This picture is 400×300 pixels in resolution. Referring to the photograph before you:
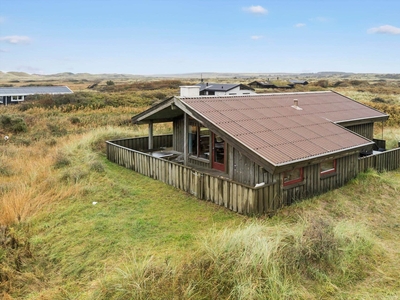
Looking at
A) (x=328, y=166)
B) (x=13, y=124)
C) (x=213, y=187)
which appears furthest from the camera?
(x=13, y=124)

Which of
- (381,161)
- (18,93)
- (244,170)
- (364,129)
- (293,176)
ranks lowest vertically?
(381,161)

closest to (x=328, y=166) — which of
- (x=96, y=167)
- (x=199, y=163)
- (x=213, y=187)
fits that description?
(x=213, y=187)

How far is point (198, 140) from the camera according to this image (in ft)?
48.1

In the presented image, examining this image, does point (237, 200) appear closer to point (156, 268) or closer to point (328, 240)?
point (328, 240)

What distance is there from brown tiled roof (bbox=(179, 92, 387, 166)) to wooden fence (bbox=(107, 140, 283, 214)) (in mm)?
1070

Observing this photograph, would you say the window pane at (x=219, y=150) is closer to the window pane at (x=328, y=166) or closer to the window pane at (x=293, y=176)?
the window pane at (x=293, y=176)

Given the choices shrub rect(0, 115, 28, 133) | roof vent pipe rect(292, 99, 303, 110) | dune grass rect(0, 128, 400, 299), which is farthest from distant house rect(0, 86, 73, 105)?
dune grass rect(0, 128, 400, 299)

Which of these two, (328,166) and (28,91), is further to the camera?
(28,91)

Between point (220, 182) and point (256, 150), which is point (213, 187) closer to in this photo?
point (220, 182)

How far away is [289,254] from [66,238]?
221 inches

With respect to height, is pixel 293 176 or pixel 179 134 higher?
pixel 179 134

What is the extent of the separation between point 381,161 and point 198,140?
7.94 meters

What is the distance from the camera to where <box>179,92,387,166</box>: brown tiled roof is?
11.2 metres

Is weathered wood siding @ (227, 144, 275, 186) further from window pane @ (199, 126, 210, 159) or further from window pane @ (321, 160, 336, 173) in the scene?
window pane @ (321, 160, 336, 173)
